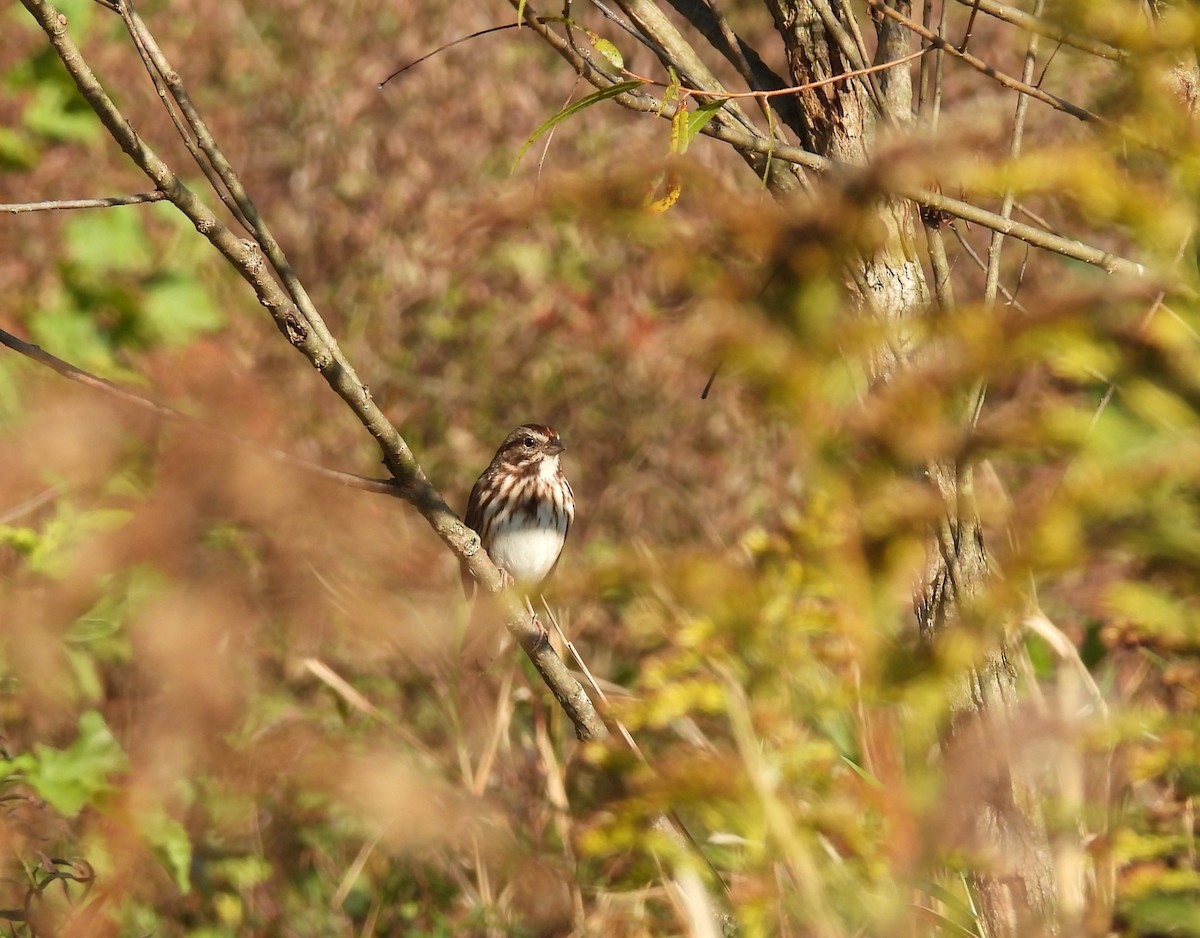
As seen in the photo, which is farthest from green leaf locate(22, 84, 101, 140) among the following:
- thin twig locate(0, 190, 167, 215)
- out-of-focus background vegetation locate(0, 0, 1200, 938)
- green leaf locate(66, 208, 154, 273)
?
thin twig locate(0, 190, 167, 215)

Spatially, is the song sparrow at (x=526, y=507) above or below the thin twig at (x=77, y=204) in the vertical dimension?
below

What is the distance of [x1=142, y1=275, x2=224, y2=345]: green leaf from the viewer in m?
5.12

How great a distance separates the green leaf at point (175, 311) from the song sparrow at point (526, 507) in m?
1.18

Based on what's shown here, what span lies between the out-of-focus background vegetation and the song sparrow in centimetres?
33

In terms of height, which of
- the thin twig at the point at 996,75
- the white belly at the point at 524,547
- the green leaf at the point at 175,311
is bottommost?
the white belly at the point at 524,547

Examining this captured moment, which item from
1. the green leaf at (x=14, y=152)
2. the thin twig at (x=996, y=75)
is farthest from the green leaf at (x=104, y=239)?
the thin twig at (x=996, y=75)

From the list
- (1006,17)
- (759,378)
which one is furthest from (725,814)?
(1006,17)

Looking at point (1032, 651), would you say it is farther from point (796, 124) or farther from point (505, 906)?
point (796, 124)

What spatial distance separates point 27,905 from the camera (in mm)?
3168

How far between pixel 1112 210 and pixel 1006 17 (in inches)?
57.3

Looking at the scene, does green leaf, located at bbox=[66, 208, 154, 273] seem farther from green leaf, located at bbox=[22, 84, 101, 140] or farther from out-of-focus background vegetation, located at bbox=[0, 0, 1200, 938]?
green leaf, located at bbox=[22, 84, 101, 140]

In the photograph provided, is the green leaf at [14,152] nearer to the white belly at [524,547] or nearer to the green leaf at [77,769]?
the white belly at [524,547]

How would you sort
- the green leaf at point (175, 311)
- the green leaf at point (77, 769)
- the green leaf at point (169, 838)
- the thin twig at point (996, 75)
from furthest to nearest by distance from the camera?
1. the green leaf at point (175, 311)
2. the green leaf at point (169, 838)
3. the green leaf at point (77, 769)
4. the thin twig at point (996, 75)

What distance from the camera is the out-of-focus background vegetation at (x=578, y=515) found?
1221 millimetres
